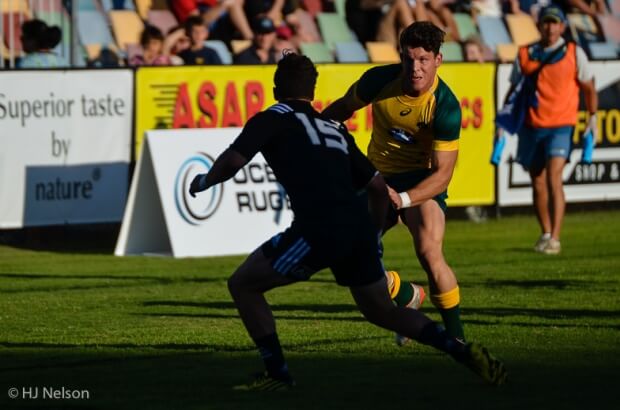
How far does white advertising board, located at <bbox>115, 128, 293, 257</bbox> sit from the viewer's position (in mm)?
16328

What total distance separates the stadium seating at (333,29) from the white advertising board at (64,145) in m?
6.18

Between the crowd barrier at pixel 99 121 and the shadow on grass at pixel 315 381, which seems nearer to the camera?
the shadow on grass at pixel 315 381

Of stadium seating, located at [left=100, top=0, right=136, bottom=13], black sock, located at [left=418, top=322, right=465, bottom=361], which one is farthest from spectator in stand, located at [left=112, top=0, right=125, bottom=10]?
black sock, located at [left=418, top=322, right=465, bottom=361]

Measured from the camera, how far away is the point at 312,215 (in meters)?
8.05

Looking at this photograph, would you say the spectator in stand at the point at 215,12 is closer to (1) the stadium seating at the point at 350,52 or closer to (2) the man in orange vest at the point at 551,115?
(1) the stadium seating at the point at 350,52

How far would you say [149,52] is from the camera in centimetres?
1931

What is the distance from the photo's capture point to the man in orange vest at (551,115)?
16.3m

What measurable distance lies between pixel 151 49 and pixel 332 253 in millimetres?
11645

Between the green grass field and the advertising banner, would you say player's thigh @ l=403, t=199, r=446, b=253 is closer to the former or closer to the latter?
the green grass field

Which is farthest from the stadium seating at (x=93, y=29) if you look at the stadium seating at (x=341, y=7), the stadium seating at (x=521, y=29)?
the stadium seating at (x=521, y=29)

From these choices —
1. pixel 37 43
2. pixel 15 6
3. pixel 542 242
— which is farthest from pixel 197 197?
pixel 15 6

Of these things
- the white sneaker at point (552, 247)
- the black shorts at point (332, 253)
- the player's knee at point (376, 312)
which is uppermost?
the black shorts at point (332, 253)

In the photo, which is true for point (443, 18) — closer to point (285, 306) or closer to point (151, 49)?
point (151, 49)

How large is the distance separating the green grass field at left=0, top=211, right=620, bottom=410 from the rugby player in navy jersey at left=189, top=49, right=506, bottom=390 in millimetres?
383
